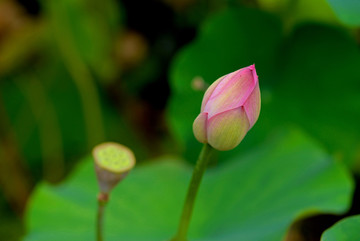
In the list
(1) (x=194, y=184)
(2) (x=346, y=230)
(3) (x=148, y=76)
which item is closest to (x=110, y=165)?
(1) (x=194, y=184)

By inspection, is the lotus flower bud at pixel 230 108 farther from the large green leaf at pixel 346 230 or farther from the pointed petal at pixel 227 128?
the large green leaf at pixel 346 230

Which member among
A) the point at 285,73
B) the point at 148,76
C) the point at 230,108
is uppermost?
the point at 230,108

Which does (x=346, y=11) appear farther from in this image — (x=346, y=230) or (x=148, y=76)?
(x=148, y=76)

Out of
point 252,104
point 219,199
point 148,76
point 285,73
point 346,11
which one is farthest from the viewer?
point 148,76

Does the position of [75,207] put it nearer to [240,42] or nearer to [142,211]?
[142,211]

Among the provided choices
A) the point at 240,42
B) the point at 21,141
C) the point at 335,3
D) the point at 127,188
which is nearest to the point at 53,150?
the point at 21,141

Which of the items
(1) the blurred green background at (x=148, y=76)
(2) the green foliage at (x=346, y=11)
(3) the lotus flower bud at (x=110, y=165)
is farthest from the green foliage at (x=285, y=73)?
(3) the lotus flower bud at (x=110, y=165)

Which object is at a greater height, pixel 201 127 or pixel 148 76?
pixel 201 127
